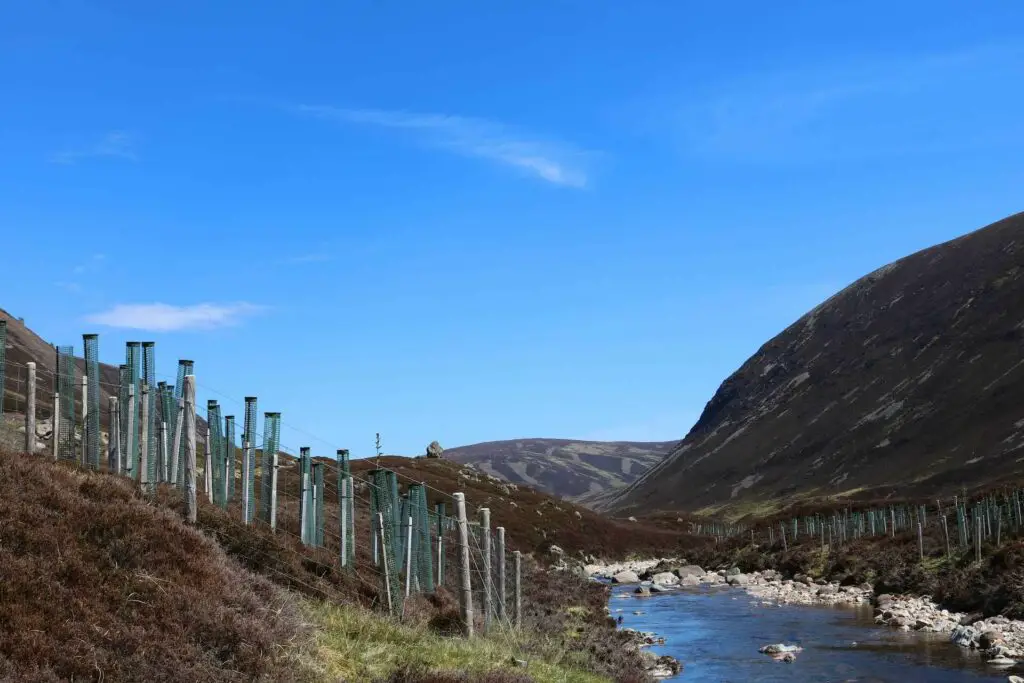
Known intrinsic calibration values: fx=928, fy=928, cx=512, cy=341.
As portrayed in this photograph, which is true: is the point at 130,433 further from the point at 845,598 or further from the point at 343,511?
the point at 845,598

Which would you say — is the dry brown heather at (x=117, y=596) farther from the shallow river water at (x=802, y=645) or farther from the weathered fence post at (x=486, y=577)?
the shallow river water at (x=802, y=645)

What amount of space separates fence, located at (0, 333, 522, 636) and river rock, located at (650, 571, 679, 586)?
3140cm

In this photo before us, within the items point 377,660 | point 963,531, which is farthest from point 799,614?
point 377,660

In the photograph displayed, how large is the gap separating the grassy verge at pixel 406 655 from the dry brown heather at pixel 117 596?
2.09 ft

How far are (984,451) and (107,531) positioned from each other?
4991 inches

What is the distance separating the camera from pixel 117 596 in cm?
1038

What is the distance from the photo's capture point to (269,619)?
11.2 meters

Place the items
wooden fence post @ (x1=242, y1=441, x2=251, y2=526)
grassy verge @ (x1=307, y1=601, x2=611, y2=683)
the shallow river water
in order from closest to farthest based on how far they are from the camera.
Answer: grassy verge @ (x1=307, y1=601, x2=611, y2=683) → wooden fence post @ (x1=242, y1=441, x2=251, y2=526) → the shallow river water

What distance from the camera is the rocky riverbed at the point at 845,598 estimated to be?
79.7ft

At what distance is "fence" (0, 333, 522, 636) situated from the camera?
15.8m

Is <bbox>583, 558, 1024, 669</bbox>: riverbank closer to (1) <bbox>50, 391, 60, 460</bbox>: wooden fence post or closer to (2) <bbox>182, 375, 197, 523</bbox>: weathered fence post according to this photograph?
(2) <bbox>182, 375, 197, 523</bbox>: weathered fence post

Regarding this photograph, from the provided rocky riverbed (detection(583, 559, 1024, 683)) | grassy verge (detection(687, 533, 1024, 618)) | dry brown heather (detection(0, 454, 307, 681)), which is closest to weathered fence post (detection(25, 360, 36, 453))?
dry brown heather (detection(0, 454, 307, 681))

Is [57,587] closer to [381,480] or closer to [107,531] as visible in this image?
[107,531]

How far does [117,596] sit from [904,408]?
521 ft
